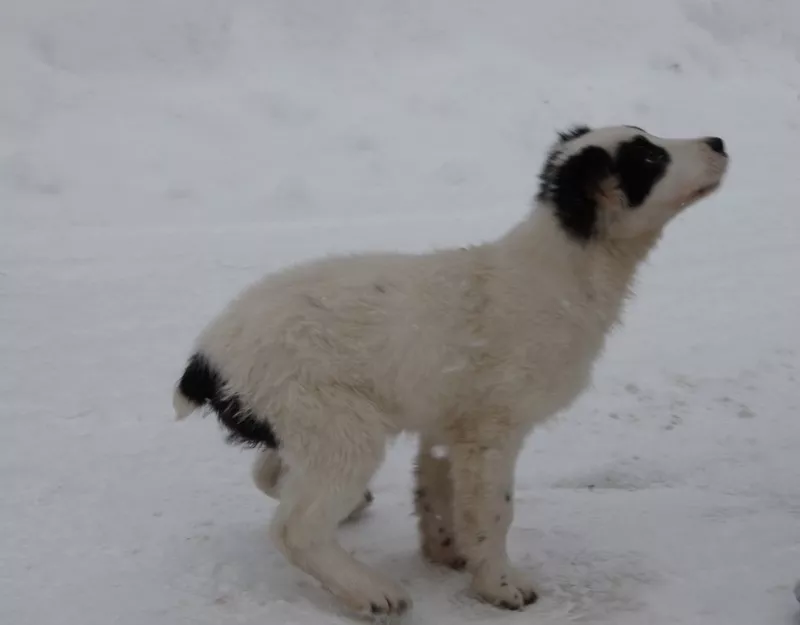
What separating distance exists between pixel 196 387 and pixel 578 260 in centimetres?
138

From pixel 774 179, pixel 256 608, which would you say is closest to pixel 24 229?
pixel 256 608

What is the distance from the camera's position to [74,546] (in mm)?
3543

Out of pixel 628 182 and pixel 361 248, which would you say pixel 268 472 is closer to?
pixel 628 182

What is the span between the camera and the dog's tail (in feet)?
10.3

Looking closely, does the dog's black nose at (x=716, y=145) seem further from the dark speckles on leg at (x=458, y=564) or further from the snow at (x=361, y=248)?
the dark speckles on leg at (x=458, y=564)

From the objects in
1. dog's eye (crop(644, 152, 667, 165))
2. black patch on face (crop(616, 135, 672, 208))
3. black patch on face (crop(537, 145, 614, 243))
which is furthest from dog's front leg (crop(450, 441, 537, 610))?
dog's eye (crop(644, 152, 667, 165))

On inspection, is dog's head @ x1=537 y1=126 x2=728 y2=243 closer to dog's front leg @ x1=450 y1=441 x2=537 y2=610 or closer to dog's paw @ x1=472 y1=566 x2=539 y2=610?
dog's front leg @ x1=450 y1=441 x2=537 y2=610

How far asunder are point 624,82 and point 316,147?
3828 millimetres

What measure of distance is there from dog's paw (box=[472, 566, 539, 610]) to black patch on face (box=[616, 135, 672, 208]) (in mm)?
1337

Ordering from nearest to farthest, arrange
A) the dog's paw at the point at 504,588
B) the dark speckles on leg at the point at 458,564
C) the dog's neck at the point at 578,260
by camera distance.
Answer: the dog's paw at the point at 504,588
the dog's neck at the point at 578,260
the dark speckles on leg at the point at 458,564

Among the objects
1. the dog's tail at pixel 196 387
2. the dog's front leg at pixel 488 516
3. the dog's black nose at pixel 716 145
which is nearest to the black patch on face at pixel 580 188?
the dog's black nose at pixel 716 145

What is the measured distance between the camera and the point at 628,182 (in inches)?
129

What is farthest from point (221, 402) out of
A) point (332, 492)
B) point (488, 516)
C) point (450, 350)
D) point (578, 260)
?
point (578, 260)

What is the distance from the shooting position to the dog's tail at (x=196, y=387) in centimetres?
315
